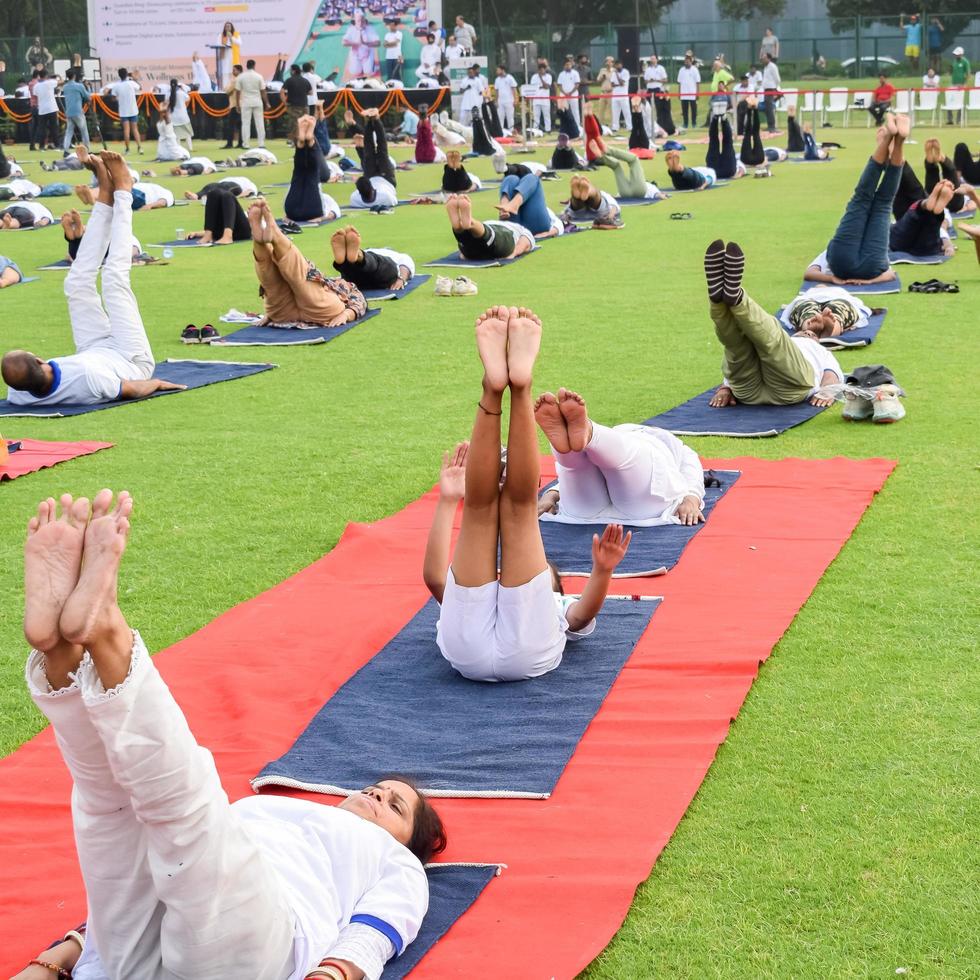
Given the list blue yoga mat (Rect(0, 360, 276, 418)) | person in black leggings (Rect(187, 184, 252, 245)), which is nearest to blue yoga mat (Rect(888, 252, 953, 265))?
blue yoga mat (Rect(0, 360, 276, 418))

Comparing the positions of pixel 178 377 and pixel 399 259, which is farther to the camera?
pixel 399 259

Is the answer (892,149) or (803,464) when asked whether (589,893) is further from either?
(892,149)

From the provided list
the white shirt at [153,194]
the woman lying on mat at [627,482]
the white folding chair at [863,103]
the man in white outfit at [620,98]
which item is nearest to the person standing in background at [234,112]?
the man in white outfit at [620,98]

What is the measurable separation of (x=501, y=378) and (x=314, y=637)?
1.32 m

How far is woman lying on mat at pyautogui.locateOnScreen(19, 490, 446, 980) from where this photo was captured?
93.6 inches

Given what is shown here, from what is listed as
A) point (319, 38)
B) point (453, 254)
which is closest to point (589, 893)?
point (453, 254)

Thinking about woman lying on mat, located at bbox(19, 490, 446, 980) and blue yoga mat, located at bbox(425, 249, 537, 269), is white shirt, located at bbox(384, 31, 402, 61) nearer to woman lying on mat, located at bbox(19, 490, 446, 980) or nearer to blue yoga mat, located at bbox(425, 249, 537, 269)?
blue yoga mat, located at bbox(425, 249, 537, 269)

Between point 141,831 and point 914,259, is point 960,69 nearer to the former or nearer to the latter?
point 914,259

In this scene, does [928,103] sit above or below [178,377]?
above

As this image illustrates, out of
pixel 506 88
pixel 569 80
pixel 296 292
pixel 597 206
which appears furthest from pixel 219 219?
pixel 569 80

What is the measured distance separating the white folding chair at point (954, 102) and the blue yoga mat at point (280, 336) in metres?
23.3

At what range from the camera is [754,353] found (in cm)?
766

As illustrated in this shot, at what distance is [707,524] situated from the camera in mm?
5906

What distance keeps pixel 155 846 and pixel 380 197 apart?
16980 millimetres
